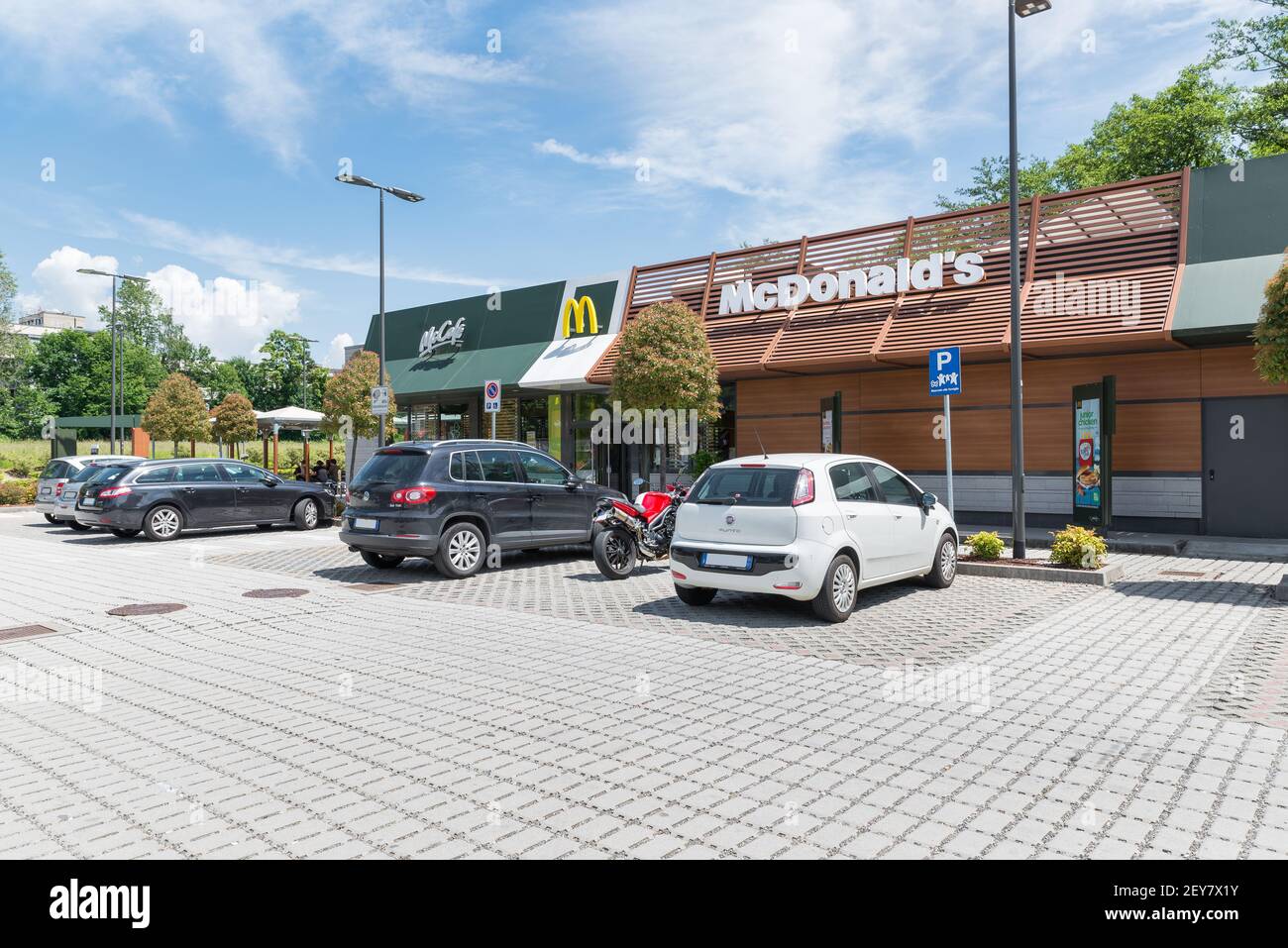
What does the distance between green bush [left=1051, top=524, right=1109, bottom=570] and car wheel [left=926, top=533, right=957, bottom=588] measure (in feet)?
5.36

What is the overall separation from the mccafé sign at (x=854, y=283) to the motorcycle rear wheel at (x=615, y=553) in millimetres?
9223

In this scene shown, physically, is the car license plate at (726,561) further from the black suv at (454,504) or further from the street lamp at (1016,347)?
the street lamp at (1016,347)

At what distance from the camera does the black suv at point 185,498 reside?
16531 mm

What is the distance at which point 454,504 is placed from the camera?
39.2 ft

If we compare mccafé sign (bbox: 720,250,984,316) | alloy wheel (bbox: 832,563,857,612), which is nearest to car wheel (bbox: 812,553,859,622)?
alloy wheel (bbox: 832,563,857,612)

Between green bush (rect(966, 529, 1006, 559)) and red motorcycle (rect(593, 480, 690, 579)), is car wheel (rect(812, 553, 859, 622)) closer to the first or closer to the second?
red motorcycle (rect(593, 480, 690, 579))

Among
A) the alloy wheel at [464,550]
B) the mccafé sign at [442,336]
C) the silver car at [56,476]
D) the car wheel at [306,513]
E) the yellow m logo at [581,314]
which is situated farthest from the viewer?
the mccafé sign at [442,336]

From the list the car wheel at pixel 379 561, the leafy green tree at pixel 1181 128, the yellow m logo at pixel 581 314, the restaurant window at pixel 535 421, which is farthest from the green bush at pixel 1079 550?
the leafy green tree at pixel 1181 128

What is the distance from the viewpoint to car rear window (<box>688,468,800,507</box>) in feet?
28.6

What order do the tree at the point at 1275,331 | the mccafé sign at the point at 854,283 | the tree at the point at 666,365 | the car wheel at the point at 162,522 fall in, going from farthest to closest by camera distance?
the tree at the point at 666,365, the mccafé sign at the point at 854,283, the car wheel at the point at 162,522, the tree at the point at 1275,331

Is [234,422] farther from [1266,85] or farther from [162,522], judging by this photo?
[1266,85]

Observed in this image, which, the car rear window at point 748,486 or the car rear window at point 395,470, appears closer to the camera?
the car rear window at point 748,486

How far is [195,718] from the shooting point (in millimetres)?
5535
